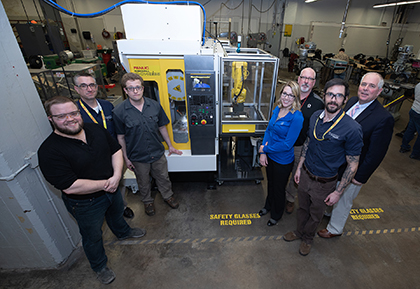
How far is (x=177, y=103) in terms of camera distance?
2945 mm

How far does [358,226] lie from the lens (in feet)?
8.28

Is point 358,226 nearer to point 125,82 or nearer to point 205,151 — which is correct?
point 205,151

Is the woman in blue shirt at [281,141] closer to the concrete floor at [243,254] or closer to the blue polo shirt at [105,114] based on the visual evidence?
the concrete floor at [243,254]

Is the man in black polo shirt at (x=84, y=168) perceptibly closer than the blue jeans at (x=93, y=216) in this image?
Yes

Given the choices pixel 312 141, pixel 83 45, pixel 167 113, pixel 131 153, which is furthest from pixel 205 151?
pixel 83 45

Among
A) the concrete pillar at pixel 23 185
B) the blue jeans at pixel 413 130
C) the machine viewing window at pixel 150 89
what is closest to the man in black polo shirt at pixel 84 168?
the concrete pillar at pixel 23 185

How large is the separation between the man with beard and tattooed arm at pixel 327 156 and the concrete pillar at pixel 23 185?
96.0 inches

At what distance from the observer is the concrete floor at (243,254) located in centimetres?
194

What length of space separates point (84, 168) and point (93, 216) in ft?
1.50

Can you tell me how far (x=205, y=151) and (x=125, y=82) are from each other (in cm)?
126

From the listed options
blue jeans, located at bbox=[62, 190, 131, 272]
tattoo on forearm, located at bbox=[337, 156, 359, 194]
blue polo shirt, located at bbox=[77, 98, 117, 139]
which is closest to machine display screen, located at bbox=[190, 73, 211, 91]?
blue polo shirt, located at bbox=[77, 98, 117, 139]

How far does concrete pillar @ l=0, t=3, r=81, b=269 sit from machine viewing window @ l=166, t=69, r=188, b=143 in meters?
1.29

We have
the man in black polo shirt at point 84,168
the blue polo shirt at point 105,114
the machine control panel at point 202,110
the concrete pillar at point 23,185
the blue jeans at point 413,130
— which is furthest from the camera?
the blue jeans at point 413,130

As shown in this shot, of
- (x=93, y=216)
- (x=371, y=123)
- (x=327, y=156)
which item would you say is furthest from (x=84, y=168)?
(x=371, y=123)
